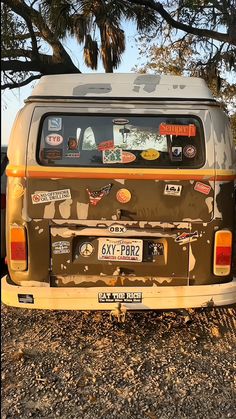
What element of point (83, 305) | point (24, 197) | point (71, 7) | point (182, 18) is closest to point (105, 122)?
point (24, 197)

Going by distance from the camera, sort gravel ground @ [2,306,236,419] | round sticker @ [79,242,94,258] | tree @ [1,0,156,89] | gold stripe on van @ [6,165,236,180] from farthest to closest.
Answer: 1. tree @ [1,0,156,89]
2. round sticker @ [79,242,94,258]
3. gold stripe on van @ [6,165,236,180]
4. gravel ground @ [2,306,236,419]

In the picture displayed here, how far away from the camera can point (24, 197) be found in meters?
4.10

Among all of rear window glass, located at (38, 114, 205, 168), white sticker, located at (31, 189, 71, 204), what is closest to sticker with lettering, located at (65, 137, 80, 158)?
rear window glass, located at (38, 114, 205, 168)

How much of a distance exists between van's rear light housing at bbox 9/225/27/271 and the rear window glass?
0.66 m

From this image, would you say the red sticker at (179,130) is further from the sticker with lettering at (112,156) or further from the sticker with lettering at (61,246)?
the sticker with lettering at (61,246)

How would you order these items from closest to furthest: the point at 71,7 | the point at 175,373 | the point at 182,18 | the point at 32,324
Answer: the point at 175,373 → the point at 32,324 → the point at 71,7 → the point at 182,18

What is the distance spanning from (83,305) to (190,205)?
1306mm

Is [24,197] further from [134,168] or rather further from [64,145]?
[134,168]

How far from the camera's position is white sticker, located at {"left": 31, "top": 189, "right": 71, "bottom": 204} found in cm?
408

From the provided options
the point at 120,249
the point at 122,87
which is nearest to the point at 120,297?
the point at 120,249

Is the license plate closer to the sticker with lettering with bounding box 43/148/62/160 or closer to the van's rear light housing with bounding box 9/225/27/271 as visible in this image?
the van's rear light housing with bounding box 9/225/27/271

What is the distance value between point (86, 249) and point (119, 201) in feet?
1.75

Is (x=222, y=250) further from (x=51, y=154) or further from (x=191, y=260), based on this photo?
(x=51, y=154)

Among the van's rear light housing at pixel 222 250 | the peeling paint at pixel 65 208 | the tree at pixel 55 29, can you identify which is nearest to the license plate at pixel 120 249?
the peeling paint at pixel 65 208
